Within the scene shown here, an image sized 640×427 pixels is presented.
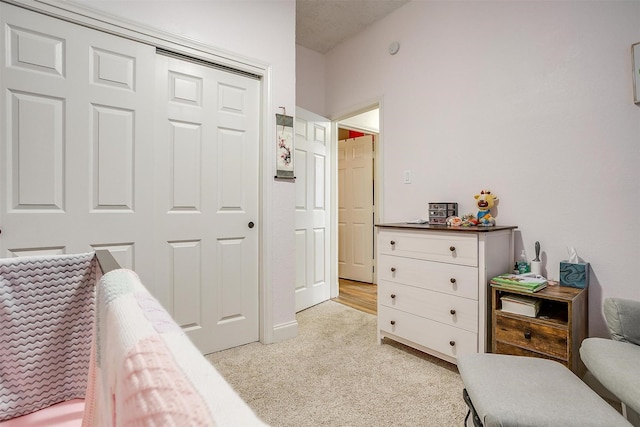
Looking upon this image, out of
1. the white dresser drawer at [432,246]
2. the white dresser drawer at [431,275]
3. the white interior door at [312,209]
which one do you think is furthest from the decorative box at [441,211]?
the white interior door at [312,209]

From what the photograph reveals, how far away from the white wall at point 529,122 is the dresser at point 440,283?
0.41 m

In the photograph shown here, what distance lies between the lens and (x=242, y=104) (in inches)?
96.7

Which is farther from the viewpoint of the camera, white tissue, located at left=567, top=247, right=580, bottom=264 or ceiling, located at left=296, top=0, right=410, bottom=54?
ceiling, located at left=296, top=0, right=410, bottom=54

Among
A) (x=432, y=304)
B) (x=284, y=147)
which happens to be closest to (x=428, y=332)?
(x=432, y=304)

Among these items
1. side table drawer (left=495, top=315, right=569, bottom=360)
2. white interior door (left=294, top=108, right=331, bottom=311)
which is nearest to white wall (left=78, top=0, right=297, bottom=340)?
white interior door (left=294, top=108, right=331, bottom=311)

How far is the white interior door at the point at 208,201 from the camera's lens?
214cm

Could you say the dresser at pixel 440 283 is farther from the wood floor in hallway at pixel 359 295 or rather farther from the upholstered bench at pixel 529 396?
the wood floor in hallway at pixel 359 295

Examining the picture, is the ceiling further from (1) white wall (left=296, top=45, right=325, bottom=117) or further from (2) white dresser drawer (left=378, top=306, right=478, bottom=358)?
(2) white dresser drawer (left=378, top=306, right=478, bottom=358)

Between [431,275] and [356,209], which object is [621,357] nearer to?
[431,275]

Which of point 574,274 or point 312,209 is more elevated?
point 312,209

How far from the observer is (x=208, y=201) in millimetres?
2303

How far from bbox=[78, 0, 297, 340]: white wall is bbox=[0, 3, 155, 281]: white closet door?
41 cm

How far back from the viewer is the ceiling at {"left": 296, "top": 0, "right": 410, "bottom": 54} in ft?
9.75

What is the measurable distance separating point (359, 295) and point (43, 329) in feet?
10.9
